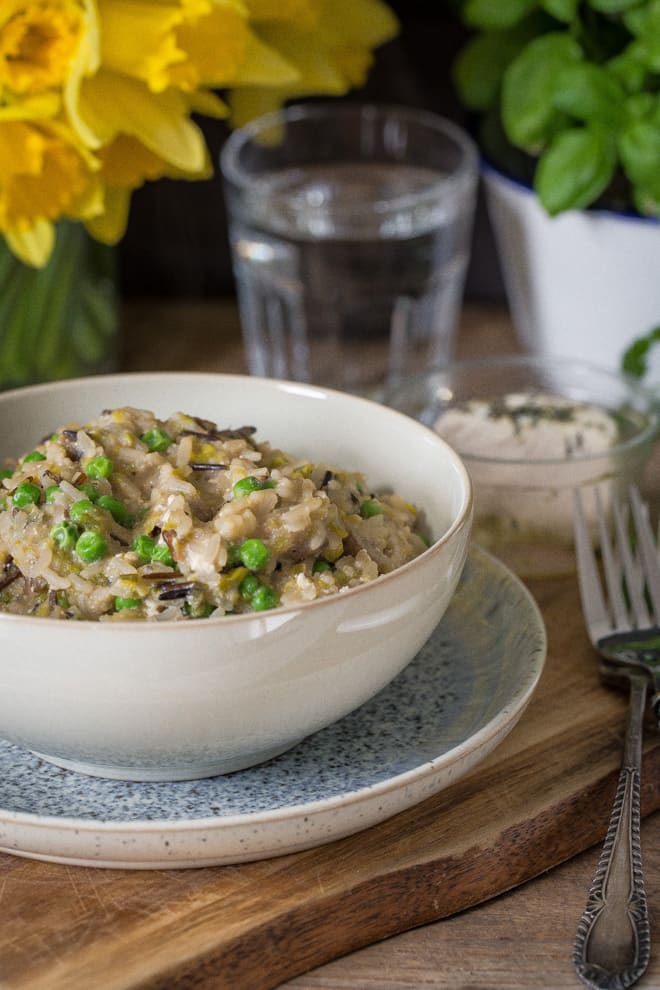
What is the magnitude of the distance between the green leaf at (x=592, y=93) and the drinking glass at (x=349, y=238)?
1.26ft

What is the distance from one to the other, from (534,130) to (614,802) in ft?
4.40

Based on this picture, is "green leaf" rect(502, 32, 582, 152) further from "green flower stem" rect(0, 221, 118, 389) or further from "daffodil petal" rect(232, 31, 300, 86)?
"green flower stem" rect(0, 221, 118, 389)

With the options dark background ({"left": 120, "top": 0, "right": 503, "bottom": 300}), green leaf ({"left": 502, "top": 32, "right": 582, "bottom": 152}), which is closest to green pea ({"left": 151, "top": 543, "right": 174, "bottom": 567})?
green leaf ({"left": 502, "top": 32, "right": 582, "bottom": 152})

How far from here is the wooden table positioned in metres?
1.28

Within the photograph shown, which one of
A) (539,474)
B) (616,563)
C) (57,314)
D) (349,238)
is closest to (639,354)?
(539,474)

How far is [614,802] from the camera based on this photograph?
4.88 ft

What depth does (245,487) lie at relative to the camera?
1.45m

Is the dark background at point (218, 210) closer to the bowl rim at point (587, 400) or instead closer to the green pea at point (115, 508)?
the bowl rim at point (587, 400)

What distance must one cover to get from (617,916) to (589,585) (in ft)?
2.04

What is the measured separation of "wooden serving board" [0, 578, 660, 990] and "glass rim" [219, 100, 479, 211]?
140cm

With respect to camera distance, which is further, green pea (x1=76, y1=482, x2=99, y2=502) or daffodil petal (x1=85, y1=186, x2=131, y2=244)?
daffodil petal (x1=85, y1=186, x2=131, y2=244)

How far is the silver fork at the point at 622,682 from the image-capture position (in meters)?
1.29

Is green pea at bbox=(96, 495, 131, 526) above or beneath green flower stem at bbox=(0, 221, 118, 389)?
above

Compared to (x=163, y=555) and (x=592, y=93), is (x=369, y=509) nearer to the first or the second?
(x=163, y=555)
